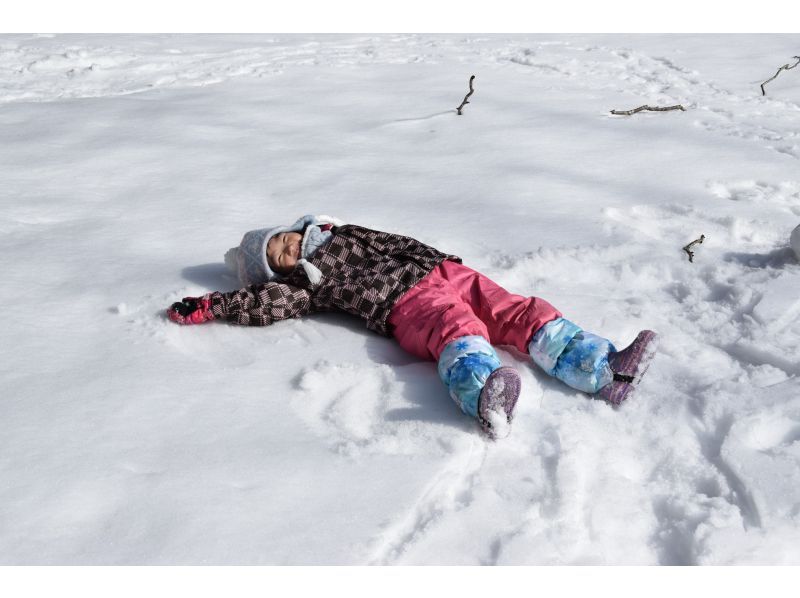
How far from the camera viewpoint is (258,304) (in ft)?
8.46

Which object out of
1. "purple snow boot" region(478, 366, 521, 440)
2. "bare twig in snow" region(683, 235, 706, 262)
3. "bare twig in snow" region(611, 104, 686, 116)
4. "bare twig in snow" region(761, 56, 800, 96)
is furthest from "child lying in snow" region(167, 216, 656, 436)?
"bare twig in snow" region(761, 56, 800, 96)

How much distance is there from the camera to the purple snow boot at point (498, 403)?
78.7 inches

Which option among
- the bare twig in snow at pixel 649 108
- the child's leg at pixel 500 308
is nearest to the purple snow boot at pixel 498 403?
the child's leg at pixel 500 308

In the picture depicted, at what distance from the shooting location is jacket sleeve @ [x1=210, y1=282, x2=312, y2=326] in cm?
257

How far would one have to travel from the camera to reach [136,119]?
4.66m

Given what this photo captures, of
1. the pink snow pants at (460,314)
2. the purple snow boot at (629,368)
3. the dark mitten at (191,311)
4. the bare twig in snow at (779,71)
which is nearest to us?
the purple snow boot at (629,368)

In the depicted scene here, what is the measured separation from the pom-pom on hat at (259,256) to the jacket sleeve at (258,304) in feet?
0.34

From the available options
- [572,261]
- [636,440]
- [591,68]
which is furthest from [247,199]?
[591,68]

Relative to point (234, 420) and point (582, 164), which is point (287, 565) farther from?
point (582, 164)

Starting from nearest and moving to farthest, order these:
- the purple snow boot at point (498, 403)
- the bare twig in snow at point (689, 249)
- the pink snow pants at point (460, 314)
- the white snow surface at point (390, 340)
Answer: the white snow surface at point (390, 340), the purple snow boot at point (498, 403), the pink snow pants at point (460, 314), the bare twig in snow at point (689, 249)

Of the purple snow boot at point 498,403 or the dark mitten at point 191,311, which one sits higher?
the dark mitten at point 191,311

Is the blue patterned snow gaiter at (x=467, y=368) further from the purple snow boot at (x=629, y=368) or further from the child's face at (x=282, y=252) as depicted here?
the child's face at (x=282, y=252)

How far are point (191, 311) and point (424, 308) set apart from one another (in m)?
0.80

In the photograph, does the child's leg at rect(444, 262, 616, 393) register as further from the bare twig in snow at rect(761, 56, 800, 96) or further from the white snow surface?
the bare twig in snow at rect(761, 56, 800, 96)
